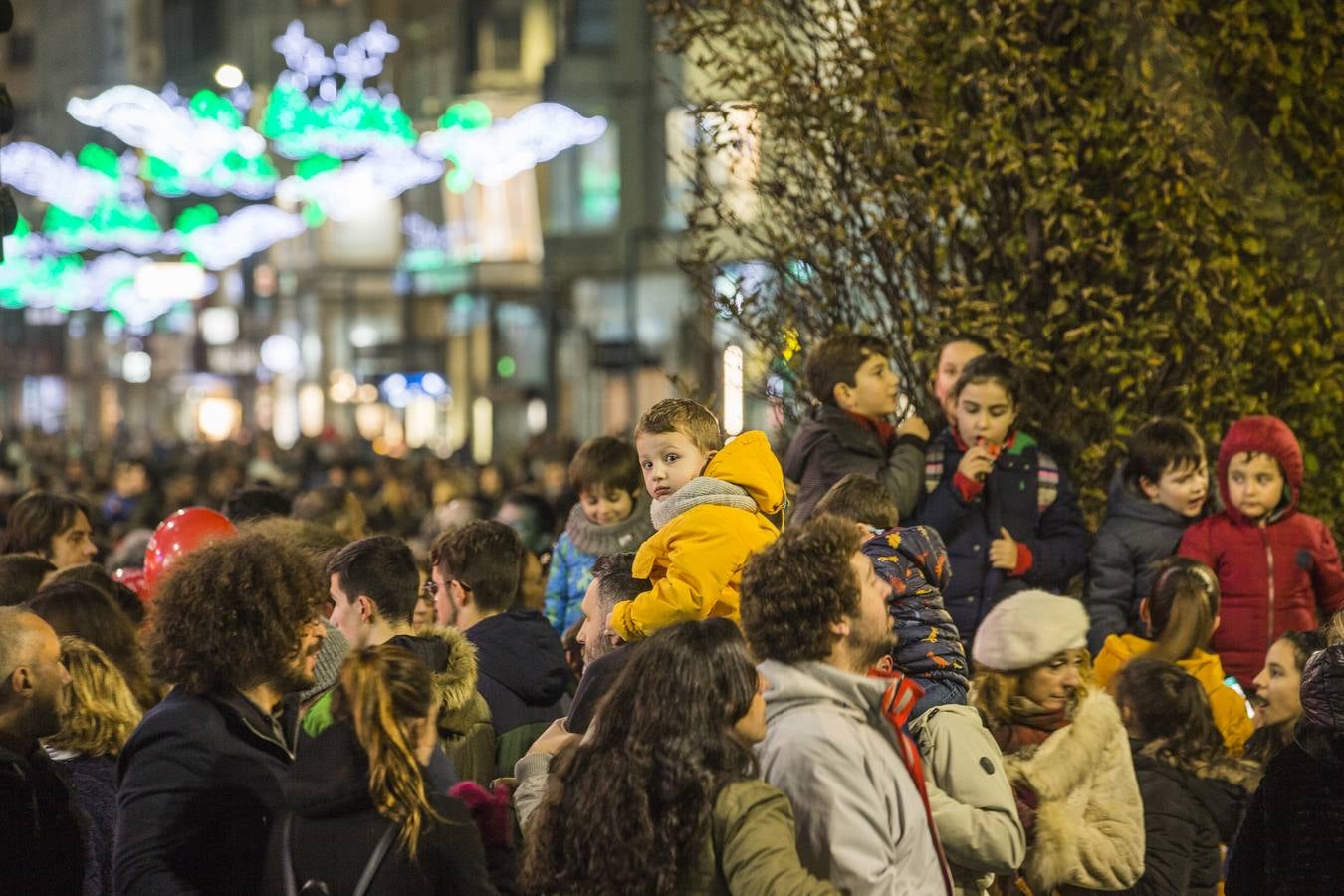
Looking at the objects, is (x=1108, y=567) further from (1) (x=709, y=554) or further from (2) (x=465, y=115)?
(2) (x=465, y=115)

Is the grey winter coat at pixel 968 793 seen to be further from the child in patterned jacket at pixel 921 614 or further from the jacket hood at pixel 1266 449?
the jacket hood at pixel 1266 449

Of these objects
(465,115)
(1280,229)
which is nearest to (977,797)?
(1280,229)

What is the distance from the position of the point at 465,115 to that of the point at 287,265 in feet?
102

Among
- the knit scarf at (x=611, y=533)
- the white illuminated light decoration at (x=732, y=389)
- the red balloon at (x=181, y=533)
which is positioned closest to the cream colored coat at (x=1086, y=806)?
the knit scarf at (x=611, y=533)

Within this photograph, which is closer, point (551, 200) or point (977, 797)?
point (977, 797)

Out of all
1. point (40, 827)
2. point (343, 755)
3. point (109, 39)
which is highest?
point (109, 39)

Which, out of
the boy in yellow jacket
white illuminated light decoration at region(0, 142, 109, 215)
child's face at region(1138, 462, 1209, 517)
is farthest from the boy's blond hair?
white illuminated light decoration at region(0, 142, 109, 215)

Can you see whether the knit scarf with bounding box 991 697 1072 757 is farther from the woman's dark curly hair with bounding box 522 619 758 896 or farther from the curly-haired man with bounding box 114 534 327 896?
the curly-haired man with bounding box 114 534 327 896

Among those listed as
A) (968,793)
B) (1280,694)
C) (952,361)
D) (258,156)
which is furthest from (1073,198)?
(258,156)

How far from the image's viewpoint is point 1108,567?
803cm

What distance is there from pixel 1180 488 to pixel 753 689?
4.39 m

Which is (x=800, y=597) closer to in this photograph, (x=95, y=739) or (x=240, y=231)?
(x=95, y=739)

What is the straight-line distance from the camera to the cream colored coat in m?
5.35

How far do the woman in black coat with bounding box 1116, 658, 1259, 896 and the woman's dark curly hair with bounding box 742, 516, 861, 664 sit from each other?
80.8 inches
